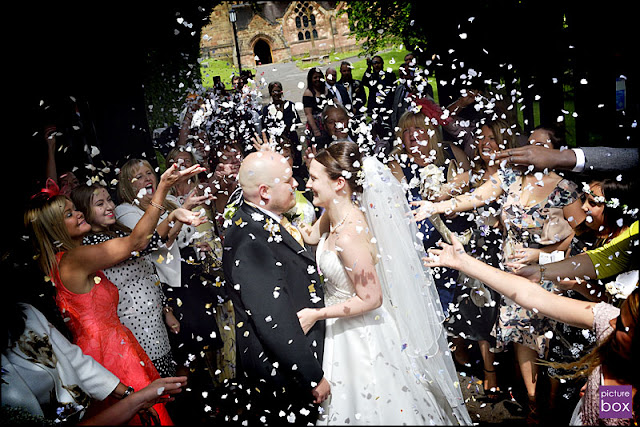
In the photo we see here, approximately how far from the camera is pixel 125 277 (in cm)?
356

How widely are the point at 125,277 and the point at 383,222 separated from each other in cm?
198

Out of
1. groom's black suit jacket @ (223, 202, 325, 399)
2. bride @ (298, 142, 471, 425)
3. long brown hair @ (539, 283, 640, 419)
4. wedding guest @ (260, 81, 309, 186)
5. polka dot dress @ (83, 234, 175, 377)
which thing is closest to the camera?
long brown hair @ (539, 283, 640, 419)

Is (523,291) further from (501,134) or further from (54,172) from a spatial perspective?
(54,172)

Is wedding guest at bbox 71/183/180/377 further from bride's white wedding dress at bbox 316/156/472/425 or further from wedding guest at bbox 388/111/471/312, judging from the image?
wedding guest at bbox 388/111/471/312

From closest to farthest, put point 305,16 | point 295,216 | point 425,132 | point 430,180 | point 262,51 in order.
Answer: point 295,216 < point 430,180 < point 425,132 < point 262,51 < point 305,16

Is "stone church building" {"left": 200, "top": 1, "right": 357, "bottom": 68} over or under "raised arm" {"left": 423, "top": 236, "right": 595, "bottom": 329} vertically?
over

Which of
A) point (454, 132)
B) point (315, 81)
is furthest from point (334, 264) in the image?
point (315, 81)

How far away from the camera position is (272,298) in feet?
9.42

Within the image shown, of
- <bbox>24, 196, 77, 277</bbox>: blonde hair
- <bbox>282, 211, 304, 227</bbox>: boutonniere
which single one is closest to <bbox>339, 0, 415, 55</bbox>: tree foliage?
<bbox>282, 211, 304, 227</bbox>: boutonniere

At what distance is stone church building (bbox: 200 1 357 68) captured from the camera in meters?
5.69

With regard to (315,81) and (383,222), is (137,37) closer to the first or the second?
(315,81)

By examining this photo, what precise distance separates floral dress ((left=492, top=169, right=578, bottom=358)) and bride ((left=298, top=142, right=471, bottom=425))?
1.98 ft

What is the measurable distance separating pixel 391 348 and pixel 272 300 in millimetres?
859

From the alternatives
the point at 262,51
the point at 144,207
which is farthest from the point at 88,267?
Result: the point at 262,51
